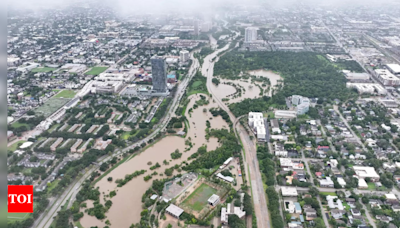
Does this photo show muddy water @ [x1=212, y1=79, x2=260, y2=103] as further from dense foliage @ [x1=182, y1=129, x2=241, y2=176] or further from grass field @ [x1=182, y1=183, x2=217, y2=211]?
grass field @ [x1=182, y1=183, x2=217, y2=211]

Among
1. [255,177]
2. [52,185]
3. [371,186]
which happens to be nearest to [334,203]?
[371,186]

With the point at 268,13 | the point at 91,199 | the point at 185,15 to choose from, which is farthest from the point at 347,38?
the point at 91,199

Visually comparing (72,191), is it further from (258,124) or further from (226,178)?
(258,124)

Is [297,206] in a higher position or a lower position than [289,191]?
lower

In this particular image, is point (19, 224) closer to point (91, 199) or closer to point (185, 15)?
point (91, 199)

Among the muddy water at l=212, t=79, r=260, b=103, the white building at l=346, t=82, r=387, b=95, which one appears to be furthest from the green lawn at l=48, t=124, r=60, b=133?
the white building at l=346, t=82, r=387, b=95

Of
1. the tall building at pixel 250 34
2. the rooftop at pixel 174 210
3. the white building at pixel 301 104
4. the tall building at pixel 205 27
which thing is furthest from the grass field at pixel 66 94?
the tall building at pixel 205 27

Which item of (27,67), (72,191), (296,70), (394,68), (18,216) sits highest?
(394,68)

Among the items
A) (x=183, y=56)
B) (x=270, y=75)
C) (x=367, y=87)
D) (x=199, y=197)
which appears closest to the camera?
(x=199, y=197)

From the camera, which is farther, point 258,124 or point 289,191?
point 258,124
